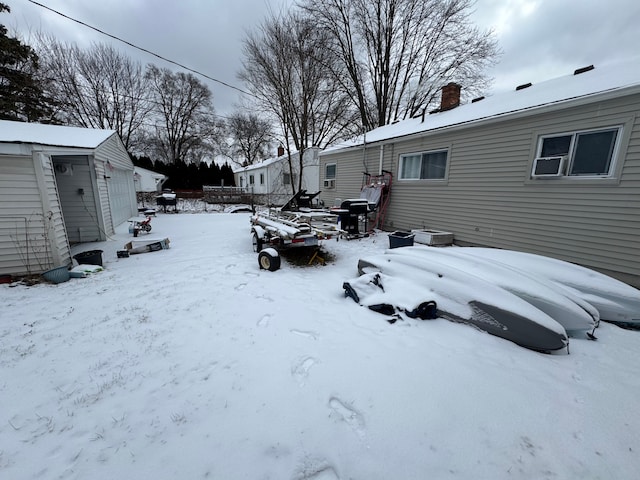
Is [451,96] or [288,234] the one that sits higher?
[451,96]

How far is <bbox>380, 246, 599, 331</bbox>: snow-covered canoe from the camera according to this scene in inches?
116

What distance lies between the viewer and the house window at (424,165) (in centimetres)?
770

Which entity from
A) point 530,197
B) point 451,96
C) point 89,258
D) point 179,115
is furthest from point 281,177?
point 530,197

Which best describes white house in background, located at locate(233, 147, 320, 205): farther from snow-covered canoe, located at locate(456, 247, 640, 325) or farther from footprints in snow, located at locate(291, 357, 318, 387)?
footprints in snow, located at locate(291, 357, 318, 387)

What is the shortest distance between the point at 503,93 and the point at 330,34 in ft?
44.8

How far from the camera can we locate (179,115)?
30250mm

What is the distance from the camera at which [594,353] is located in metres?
2.76

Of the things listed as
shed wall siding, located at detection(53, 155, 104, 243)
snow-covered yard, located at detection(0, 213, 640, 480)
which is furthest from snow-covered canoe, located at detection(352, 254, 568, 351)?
shed wall siding, located at detection(53, 155, 104, 243)

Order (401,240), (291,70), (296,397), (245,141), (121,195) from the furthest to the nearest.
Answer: (245,141) < (291,70) < (121,195) < (401,240) < (296,397)

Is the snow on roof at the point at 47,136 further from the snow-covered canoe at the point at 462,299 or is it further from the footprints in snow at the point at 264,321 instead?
the snow-covered canoe at the point at 462,299

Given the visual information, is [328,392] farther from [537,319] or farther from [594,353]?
[594,353]

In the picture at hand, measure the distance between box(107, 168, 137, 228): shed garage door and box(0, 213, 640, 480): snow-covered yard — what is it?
7.33m

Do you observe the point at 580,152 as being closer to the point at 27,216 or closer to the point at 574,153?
the point at 574,153

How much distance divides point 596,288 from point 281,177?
2515cm
